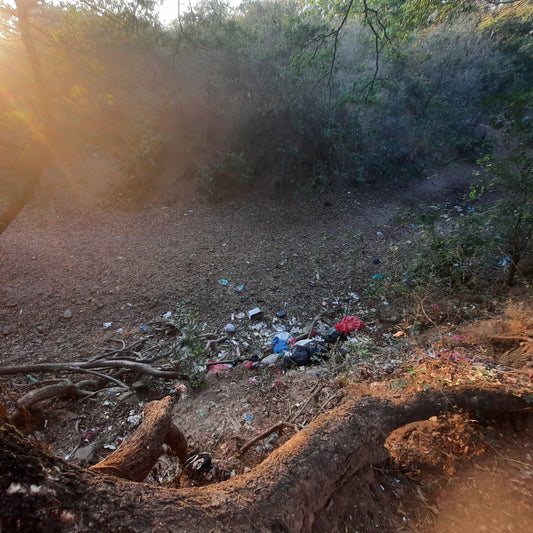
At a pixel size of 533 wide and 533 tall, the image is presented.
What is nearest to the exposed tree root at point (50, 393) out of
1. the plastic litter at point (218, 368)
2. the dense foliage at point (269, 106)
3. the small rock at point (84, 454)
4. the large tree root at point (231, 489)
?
the small rock at point (84, 454)

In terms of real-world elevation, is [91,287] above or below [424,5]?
below

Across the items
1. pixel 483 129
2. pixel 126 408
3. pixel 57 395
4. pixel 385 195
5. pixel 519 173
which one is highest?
pixel 483 129

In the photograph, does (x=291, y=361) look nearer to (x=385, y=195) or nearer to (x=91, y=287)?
(x=91, y=287)

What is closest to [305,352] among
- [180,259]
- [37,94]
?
[180,259]

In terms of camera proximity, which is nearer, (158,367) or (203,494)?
(203,494)

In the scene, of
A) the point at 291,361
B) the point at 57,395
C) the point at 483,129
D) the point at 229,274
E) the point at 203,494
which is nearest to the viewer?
the point at 203,494

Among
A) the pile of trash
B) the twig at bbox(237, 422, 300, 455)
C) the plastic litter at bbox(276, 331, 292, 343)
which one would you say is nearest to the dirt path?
the pile of trash

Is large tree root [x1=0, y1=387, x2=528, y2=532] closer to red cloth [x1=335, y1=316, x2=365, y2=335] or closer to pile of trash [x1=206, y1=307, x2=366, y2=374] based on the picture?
pile of trash [x1=206, y1=307, x2=366, y2=374]

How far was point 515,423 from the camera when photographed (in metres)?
1.48

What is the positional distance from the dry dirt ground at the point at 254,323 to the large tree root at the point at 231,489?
0.58 ft

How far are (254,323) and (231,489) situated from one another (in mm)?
2537

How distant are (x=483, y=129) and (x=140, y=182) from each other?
377 inches

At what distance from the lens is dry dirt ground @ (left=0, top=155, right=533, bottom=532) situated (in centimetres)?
130

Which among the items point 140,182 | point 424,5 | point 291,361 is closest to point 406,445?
point 291,361
